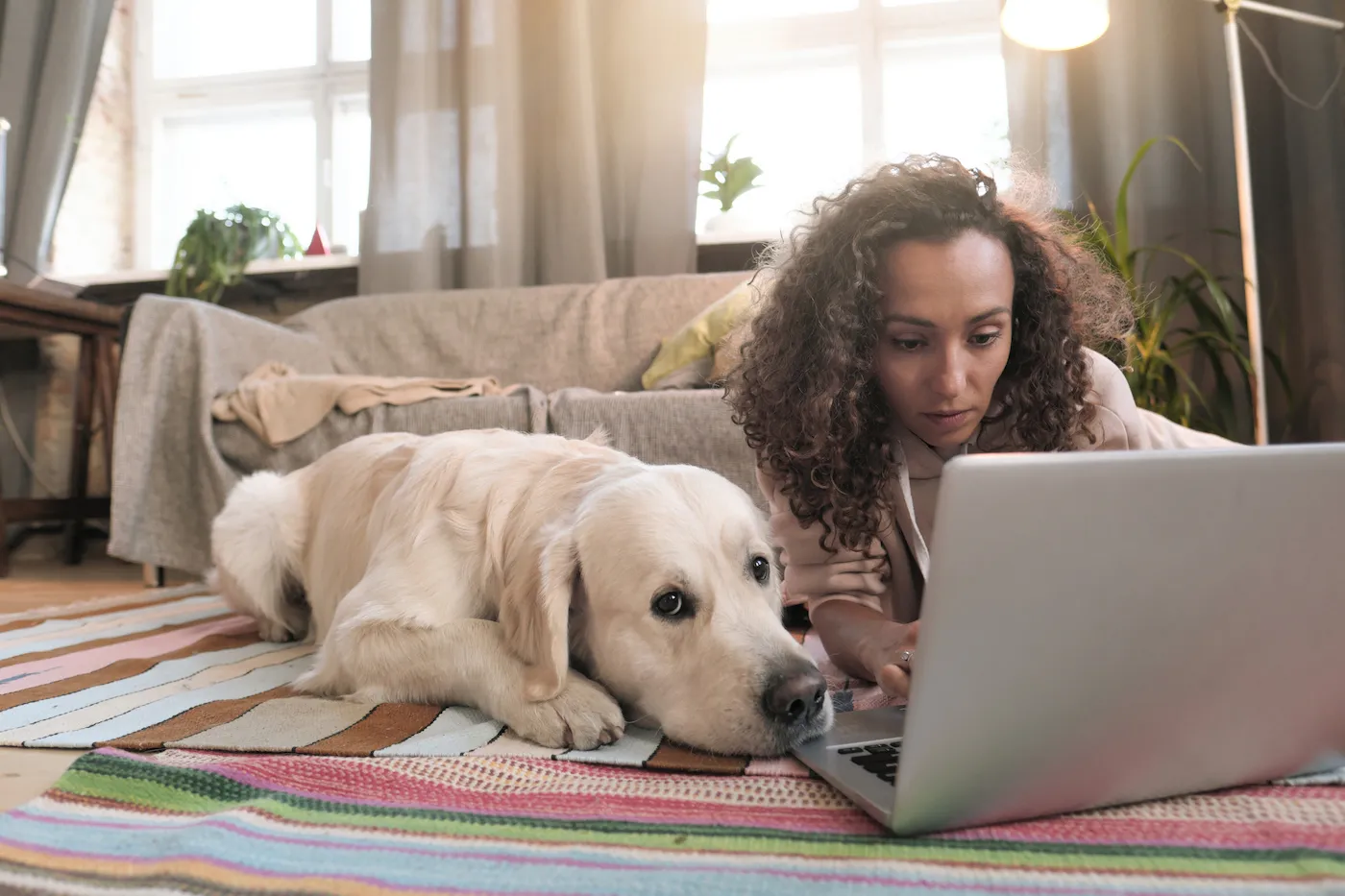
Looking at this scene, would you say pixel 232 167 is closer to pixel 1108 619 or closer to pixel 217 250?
pixel 217 250

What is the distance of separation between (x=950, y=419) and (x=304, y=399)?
2.54 m

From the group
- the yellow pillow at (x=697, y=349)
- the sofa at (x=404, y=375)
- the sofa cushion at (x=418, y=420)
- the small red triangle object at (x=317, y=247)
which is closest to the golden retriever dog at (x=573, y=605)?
the sofa at (x=404, y=375)

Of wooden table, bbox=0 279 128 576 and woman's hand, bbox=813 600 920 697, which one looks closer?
woman's hand, bbox=813 600 920 697

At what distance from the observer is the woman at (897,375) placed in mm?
1440

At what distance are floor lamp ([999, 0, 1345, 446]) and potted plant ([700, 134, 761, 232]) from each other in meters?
1.50

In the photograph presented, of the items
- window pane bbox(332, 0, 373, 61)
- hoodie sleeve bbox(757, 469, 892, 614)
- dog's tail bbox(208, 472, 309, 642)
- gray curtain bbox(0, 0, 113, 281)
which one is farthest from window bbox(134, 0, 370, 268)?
hoodie sleeve bbox(757, 469, 892, 614)

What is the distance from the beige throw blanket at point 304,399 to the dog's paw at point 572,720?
2177 mm

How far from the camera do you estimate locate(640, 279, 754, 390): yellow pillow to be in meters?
3.50

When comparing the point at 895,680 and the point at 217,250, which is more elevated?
the point at 217,250

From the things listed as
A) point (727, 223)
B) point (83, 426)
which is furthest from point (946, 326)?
point (83, 426)

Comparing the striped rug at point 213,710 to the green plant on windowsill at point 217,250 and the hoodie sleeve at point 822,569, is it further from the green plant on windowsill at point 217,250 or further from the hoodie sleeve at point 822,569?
the green plant on windowsill at point 217,250

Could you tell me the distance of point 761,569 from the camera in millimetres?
1365

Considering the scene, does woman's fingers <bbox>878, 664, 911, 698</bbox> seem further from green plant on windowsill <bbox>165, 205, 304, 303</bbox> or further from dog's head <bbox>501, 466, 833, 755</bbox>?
green plant on windowsill <bbox>165, 205, 304, 303</bbox>

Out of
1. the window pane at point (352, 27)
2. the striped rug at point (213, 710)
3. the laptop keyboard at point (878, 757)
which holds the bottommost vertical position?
the striped rug at point (213, 710)
